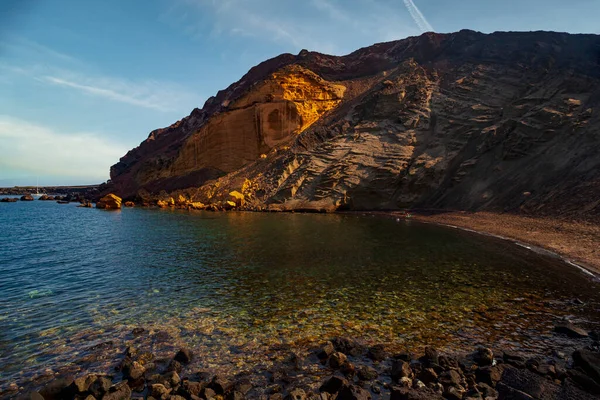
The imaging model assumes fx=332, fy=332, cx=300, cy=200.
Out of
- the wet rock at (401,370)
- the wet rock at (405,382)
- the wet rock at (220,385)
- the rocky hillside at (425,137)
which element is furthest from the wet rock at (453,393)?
the rocky hillside at (425,137)

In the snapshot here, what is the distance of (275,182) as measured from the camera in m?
55.0

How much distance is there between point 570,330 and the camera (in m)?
10.4

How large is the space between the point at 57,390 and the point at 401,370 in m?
7.93

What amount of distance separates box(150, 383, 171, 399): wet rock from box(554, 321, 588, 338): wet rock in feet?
38.2

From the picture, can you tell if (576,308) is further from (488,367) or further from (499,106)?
(499,106)

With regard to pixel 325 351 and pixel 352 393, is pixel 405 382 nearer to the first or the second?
pixel 352 393

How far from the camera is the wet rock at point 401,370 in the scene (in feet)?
26.4

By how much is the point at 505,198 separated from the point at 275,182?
1283 inches

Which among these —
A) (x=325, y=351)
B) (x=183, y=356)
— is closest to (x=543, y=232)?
(x=325, y=351)

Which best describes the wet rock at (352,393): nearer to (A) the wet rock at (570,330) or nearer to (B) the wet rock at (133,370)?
(B) the wet rock at (133,370)

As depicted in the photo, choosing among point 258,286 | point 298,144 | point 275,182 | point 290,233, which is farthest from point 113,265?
point 298,144

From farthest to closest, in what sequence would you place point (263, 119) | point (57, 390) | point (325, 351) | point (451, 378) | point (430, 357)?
point (263, 119) → point (325, 351) → point (430, 357) → point (451, 378) → point (57, 390)

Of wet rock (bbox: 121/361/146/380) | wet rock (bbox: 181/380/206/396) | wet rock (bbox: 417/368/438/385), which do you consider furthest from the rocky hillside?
wet rock (bbox: 121/361/146/380)

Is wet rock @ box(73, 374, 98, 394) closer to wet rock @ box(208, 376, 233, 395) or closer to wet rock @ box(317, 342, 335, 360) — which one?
wet rock @ box(208, 376, 233, 395)
